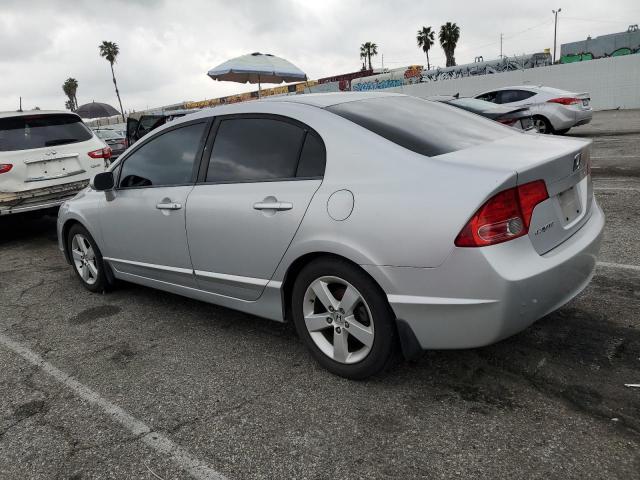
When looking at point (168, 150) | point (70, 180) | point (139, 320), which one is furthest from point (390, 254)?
point (70, 180)

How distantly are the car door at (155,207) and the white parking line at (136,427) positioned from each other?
943 mm

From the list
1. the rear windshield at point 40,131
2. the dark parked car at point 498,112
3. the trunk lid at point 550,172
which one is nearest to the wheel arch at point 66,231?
the rear windshield at point 40,131

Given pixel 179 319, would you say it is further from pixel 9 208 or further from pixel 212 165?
pixel 9 208

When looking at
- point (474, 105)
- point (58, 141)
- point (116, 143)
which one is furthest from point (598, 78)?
point (58, 141)

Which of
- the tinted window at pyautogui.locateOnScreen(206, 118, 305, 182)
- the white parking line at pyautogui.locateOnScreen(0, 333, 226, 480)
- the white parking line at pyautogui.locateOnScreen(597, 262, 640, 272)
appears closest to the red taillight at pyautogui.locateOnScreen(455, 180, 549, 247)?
the tinted window at pyautogui.locateOnScreen(206, 118, 305, 182)

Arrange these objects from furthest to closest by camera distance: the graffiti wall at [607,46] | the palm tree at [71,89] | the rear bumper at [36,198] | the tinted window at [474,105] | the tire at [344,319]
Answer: the palm tree at [71,89]
the graffiti wall at [607,46]
the tinted window at [474,105]
the rear bumper at [36,198]
the tire at [344,319]

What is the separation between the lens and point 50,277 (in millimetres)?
5531

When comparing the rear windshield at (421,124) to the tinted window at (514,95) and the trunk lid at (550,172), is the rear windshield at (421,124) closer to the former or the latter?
the trunk lid at (550,172)

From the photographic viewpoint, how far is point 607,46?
1503 inches

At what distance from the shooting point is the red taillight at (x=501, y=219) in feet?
7.59

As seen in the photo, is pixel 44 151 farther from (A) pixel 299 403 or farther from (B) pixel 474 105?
(B) pixel 474 105

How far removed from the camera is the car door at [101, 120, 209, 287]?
11.9ft

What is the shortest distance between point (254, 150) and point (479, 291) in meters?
1.64

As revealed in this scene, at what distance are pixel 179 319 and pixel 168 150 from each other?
1284mm
